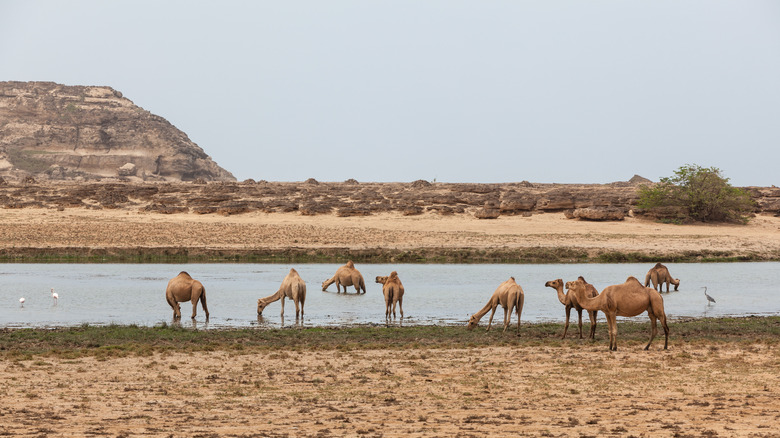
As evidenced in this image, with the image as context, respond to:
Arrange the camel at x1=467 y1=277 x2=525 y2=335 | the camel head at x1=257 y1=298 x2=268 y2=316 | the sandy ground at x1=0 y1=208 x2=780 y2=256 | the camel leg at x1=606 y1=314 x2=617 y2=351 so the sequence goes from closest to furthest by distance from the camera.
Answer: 1. the camel leg at x1=606 y1=314 x2=617 y2=351
2. the camel at x1=467 y1=277 x2=525 y2=335
3. the camel head at x1=257 y1=298 x2=268 y2=316
4. the sandy ground at x1=0 y1=208 x2=780 y2=256

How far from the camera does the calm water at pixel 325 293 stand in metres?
19.5

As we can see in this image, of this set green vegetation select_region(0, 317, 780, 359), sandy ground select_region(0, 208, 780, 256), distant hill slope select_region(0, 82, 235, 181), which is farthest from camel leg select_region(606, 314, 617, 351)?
distant hill slope select_region(0, 82, 235, 181)

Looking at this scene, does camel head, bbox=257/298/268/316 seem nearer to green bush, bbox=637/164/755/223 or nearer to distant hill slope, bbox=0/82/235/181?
green bush, bbox=637/164/755/223

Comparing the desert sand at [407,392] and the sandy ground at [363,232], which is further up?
the sandy ground at [363,232]

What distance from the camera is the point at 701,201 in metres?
53.3

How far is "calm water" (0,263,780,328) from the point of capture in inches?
768

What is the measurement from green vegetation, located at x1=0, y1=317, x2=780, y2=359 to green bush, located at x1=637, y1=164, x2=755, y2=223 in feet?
120

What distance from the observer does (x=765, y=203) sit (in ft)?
192

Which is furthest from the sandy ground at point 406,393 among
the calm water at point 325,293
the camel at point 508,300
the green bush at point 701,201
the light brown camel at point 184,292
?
the green bush at point 701,201

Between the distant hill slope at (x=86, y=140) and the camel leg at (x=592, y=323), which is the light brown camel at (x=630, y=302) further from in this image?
the distant hill slope at (x=86, y=140)

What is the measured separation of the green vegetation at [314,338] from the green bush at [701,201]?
120 feet

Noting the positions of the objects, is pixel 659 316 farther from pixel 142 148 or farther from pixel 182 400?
pixel 142 148

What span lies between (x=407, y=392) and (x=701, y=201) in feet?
156

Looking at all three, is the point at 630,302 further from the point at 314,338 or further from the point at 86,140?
the point at 86,140
